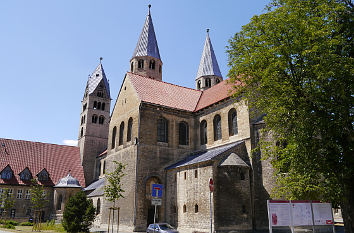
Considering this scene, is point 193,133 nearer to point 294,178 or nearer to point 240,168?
point 240,168

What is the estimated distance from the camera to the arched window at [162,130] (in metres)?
33.1

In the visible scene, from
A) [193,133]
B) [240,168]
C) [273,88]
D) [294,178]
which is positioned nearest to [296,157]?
[294,178]

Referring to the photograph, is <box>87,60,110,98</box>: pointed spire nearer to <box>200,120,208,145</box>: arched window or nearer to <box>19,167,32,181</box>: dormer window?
<box>19,167,32,181</box>: dormer window

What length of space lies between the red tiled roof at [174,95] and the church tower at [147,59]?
35.9 feet

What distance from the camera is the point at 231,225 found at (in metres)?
24.0

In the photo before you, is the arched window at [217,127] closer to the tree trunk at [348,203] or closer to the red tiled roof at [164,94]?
the red tiled roof at [164,94]

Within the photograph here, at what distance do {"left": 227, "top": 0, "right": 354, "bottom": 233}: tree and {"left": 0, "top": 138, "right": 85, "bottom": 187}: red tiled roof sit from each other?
42.4 meters

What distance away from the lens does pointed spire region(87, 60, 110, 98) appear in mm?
60578

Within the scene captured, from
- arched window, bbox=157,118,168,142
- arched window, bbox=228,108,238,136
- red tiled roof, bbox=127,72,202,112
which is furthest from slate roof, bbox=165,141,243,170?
red tiled roof, bbox=127,72,202,112

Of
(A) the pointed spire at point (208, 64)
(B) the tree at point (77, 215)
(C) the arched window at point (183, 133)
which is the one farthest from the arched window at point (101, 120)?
(B) the tree at point (77, 215)

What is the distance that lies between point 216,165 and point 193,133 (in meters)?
9.63

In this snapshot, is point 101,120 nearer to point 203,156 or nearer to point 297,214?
point 203,156

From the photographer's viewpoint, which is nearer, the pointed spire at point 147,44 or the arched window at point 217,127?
the arched window at point 217,127

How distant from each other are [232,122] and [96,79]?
3938 centimetres
